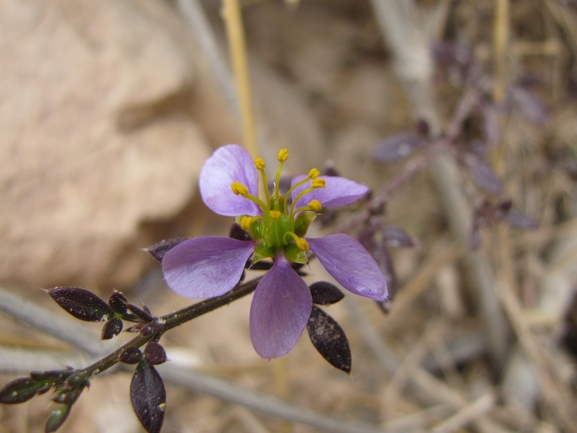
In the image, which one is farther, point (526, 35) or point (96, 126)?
point (526, 35)

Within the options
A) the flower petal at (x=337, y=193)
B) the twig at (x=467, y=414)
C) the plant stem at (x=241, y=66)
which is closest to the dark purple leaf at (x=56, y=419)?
the flower petal at (x=337, y=193)

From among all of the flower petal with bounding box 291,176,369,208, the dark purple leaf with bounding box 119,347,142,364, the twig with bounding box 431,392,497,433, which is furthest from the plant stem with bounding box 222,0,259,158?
the twig with bounding box 431,392,497,433

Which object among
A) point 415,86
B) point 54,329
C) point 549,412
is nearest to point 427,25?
point 415,86

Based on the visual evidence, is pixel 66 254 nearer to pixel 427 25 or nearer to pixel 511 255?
pixel 427 25

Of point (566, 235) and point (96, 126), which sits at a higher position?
point (96, 126)

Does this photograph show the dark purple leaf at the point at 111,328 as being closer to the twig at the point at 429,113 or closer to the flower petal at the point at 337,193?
the flower petal at the point at 337,193

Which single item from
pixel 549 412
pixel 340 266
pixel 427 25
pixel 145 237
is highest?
pixel 340 266

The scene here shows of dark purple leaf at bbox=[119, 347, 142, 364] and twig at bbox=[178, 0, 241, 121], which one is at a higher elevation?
twig at bbox=[178, 0, 241, 121]

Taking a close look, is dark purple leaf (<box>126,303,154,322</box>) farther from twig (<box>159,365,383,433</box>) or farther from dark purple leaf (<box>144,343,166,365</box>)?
twig (<box>159,365,383,433</box>)
